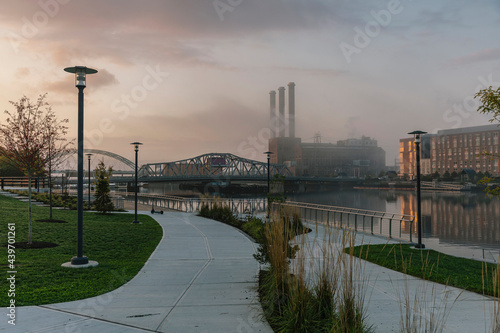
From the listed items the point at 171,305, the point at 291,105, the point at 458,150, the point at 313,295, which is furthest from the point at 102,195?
the point at 291,105

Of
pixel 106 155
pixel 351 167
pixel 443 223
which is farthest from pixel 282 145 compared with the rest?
pixel 443 223

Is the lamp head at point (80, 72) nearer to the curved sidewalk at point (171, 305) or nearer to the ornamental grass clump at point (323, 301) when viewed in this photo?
the curved sidewalk at point (171, 305)

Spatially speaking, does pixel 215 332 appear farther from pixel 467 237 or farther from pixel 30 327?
pixel 467 237

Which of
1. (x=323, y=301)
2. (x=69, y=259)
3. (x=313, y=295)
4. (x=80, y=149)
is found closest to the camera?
(x=323, y=301)

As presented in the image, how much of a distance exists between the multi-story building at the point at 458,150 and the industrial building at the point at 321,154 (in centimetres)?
1790

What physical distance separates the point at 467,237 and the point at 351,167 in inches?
5853

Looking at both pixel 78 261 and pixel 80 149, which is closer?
pixel 78 261

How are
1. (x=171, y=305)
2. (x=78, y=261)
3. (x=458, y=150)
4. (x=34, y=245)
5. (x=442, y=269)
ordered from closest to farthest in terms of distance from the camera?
(x=171, y=305)
(x=78, y=261)
(x=442, y=269)
(x=34, y=245)
(x=458, y=150)

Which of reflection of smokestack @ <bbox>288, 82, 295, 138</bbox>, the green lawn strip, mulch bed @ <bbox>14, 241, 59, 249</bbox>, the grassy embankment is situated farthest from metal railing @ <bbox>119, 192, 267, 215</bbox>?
reflection of smokestack @ <bbox>288, 82, 295, 138</bbox>

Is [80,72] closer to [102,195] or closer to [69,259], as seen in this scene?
[69,259]

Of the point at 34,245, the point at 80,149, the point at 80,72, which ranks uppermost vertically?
the point at 80,72

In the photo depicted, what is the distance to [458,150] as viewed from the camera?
141m

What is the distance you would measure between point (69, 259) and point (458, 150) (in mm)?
154907

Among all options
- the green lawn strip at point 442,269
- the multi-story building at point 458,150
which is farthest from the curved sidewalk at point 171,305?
the multi-story building at point 458,150
